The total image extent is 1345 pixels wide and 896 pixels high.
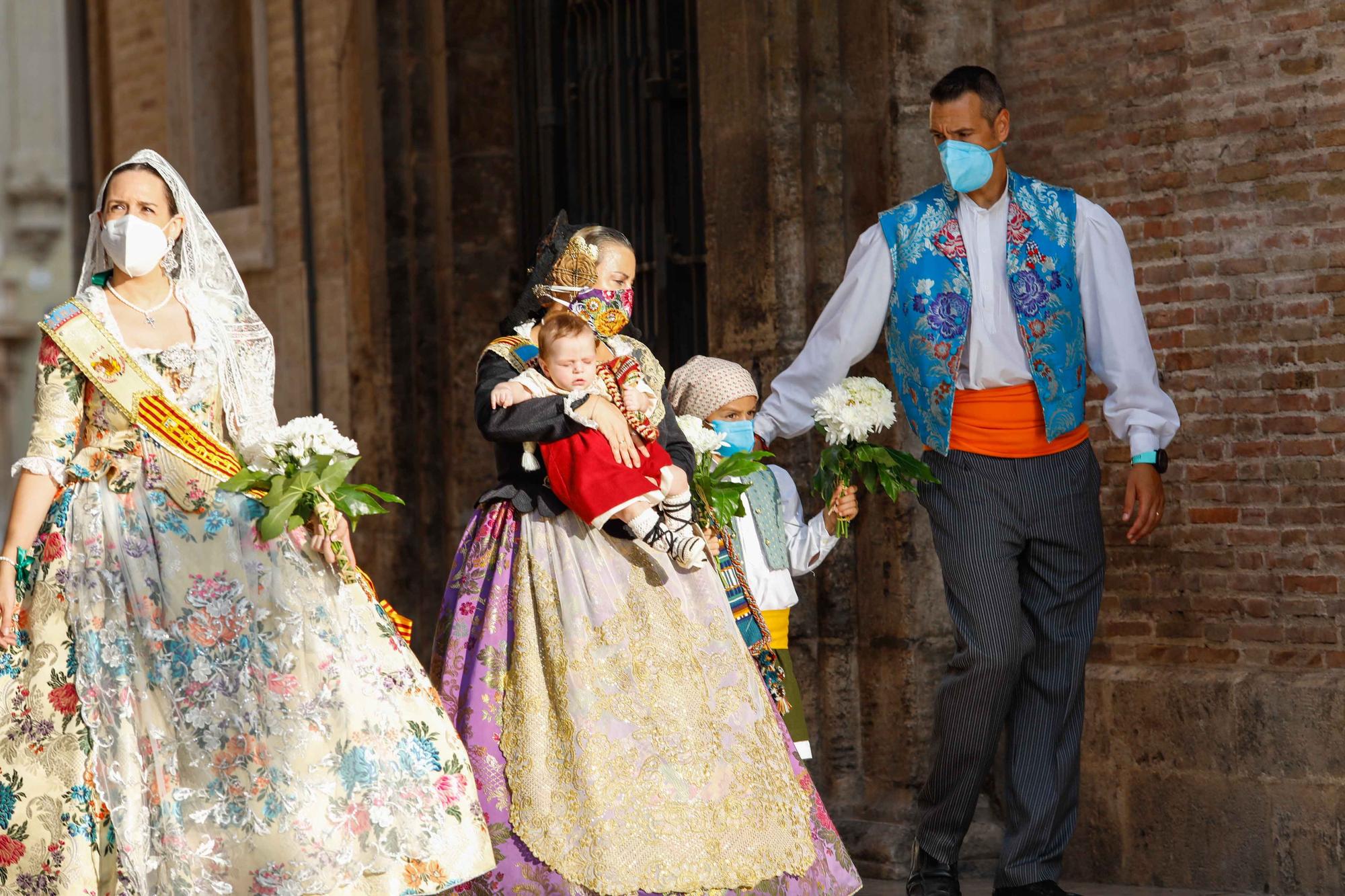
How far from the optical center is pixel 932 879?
5867 mm

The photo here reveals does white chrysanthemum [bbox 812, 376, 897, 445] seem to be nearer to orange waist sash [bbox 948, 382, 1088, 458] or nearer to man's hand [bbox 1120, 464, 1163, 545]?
orange waist sash [bbox 948, 382, 1088, 458]

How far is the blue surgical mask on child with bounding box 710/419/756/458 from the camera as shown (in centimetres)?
585

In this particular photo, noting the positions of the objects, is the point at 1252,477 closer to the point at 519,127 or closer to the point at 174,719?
the point at 174,719

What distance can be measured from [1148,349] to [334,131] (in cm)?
637

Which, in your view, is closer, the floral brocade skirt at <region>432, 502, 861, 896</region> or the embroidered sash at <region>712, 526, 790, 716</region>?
the floral brocade skirt at <region>432, 502, 861, 896</region>

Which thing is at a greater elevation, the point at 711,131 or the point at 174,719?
the point at 711,131

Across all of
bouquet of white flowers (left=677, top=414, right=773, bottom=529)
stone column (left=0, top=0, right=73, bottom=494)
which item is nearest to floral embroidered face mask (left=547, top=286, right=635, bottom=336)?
bouquet of white flowers (left=677, top=414, right=773, bottom=529)

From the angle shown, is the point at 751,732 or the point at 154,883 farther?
the point at 751,732

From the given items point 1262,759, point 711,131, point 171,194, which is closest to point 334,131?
point 711,131

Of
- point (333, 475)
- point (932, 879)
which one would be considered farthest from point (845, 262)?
point (333, 475)

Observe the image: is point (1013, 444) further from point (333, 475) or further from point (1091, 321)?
point (333, 475)

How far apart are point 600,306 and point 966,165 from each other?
3.87 feet

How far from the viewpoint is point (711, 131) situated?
311 inches

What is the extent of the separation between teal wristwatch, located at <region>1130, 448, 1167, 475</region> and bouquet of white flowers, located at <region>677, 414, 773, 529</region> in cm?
108
